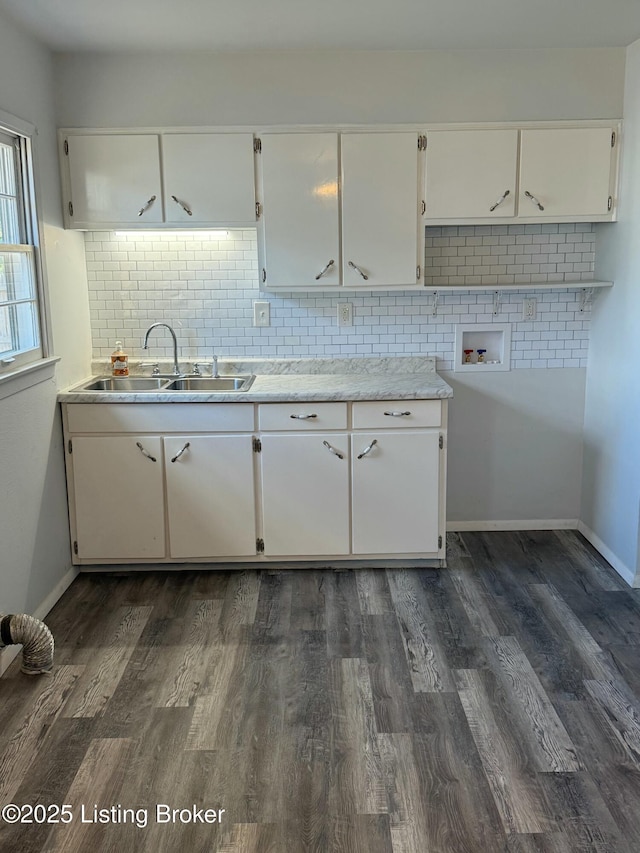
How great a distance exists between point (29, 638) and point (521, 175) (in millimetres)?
2889

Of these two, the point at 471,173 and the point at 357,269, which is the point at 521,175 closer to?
the point at 471,173

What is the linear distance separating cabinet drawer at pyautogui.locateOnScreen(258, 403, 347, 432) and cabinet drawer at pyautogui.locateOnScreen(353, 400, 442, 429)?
0.08m

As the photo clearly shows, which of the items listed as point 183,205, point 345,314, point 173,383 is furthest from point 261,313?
point 183,205

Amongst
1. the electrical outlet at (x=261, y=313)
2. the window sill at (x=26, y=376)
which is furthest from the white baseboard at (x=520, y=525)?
the window sill at (x=26, y=376)

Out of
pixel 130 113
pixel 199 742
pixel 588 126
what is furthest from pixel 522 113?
pixel 199 742

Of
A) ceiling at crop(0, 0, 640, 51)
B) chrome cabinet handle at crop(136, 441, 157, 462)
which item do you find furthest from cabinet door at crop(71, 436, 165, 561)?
ceiling at crop(0, 0, 640, 51)

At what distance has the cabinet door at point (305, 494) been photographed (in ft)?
11.9

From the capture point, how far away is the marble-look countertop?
3.58 metres

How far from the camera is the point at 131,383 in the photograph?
13.2 ft

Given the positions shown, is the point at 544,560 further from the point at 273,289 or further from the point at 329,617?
the point at 273,289

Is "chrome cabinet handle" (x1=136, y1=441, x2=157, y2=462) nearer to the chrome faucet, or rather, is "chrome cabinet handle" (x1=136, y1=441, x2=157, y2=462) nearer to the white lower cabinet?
the white lower cabinet

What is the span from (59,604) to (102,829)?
4.98 ft

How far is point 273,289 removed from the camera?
3783mm

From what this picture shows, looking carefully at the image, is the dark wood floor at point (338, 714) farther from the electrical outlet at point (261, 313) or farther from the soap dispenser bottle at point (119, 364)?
the electrical outlet at point (261, 313)
